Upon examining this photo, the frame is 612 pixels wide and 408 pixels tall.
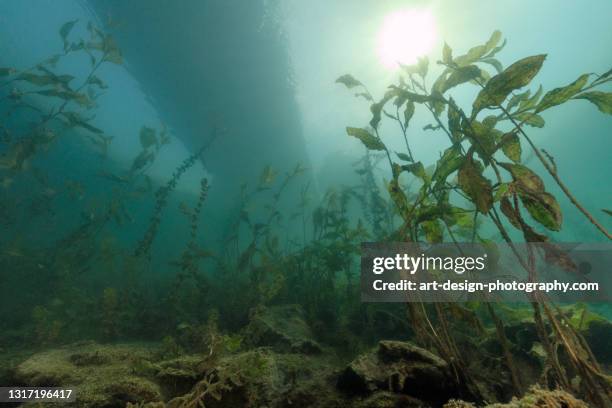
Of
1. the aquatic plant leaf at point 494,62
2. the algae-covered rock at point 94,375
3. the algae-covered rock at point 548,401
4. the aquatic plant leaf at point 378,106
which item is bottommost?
the algae-covered rock at point 94,375

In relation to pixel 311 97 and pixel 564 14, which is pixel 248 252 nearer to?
pixel 311 97

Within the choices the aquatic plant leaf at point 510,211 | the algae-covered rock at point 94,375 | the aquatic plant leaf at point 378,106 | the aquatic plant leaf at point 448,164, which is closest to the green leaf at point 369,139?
the aquatic plant leaf at point 378,106

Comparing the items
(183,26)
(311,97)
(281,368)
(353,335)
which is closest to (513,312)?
(353,335)

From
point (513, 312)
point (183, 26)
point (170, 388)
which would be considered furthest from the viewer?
point (183, 26)

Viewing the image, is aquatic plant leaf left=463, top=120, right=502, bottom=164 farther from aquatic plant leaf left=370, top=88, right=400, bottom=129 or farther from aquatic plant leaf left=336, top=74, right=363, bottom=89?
aquatic plant leaf left=336, top=74, right=363, bottom=89

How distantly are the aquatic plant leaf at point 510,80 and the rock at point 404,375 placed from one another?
5.62 feet

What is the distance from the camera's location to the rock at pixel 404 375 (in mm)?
1673

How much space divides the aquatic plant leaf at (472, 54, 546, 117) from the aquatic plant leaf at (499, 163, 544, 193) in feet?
1.46

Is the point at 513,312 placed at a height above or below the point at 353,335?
above

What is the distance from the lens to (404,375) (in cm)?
170

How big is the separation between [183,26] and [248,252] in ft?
35.9

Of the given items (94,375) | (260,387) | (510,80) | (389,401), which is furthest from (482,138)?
(94,375)

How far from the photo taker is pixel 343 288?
5.57 m

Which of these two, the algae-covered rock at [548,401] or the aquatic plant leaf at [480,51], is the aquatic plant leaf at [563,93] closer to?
the aquatic plant leaf at [480,51]
